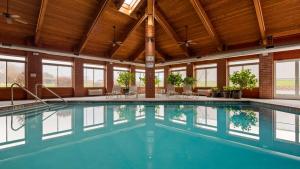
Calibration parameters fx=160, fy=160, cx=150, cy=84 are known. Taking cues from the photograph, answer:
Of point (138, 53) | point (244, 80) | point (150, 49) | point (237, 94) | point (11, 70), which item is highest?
point (138, 53)

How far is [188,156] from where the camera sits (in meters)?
2.26

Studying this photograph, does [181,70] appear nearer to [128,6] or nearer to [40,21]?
[128,6]

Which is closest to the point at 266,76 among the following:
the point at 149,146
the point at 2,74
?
the point at 149,146

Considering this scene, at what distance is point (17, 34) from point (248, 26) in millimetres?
12135

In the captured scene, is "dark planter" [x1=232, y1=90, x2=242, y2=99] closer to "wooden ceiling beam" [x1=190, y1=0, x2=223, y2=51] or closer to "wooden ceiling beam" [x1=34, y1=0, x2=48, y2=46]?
"wooden ceiling beam" [x1=190, y1=0, x2=223, y2=51]

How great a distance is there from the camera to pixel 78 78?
11.4m

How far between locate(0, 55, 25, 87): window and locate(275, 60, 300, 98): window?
14444 mm

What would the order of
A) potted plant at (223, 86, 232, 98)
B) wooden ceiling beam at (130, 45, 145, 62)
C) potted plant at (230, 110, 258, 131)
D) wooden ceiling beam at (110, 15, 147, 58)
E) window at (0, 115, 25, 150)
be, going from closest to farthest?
1. window at (0, 115, 25, 150)
2. potted plant at (230, 110, 258, 131)
3. wooden ceiling beam at (110, 15, 147, 58)
4. potted plant at (223, 86, 232, 98)
5. wooden ceiling beam at (130, 45, 145, 62)

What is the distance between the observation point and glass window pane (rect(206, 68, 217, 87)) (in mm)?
11781

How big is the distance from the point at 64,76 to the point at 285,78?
44.5 ft

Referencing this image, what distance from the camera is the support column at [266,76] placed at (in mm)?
8953

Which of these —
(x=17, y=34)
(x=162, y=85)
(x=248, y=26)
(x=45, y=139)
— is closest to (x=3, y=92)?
(x=17, y=34)

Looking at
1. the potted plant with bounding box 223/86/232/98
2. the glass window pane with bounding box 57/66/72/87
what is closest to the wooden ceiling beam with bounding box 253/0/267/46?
the potted plant with bounding box 223/86/232/98

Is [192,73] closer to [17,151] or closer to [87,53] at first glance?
[87,53]
